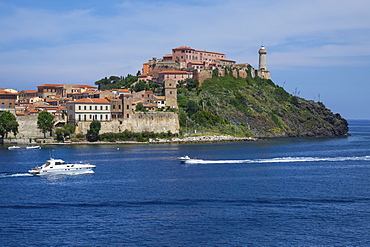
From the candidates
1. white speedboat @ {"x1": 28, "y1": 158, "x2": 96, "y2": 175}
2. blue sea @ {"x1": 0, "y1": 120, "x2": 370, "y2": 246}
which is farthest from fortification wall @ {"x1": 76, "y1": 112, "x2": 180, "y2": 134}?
white speedboat @ {"x1": 28, "y1": 158, "x2": 96, "y2": 175}

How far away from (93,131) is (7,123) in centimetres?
1178

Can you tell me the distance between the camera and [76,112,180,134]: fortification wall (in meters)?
77.1

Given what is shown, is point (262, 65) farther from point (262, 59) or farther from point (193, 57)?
point (193, 57)

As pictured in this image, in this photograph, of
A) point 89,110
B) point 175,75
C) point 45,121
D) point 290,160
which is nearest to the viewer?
point 290,160

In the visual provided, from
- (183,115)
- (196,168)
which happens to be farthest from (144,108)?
(196,168)

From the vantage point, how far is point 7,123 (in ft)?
236

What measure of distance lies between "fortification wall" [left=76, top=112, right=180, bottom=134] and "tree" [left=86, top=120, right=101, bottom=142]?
3.10ft

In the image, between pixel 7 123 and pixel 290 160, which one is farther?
pixel 7 123

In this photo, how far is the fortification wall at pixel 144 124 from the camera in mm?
77062

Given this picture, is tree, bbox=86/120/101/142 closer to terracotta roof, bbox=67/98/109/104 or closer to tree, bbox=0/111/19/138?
terracotta roof, bbox=67/98/109/104

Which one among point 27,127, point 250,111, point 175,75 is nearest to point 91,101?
point 27,127

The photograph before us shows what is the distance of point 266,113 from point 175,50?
23822 mm

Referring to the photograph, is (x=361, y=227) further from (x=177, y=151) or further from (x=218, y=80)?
(x=218, y=80)

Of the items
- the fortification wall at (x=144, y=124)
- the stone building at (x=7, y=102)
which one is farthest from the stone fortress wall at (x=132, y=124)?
the stone building at (x=7, y=102)
